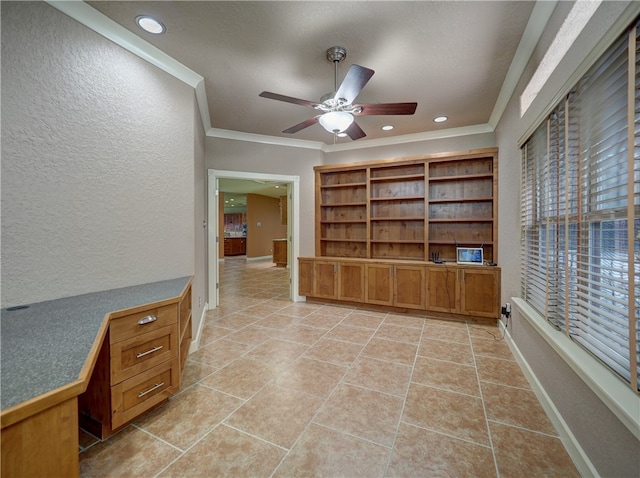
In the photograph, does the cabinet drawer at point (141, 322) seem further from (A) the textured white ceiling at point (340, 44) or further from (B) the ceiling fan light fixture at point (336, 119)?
(A) the textured white ceiling at point (340, 44)

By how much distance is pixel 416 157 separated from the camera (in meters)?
4.09

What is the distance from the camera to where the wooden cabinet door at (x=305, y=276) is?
4.55 metres

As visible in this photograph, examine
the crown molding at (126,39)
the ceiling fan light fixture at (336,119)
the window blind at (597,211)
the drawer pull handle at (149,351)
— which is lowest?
the drawer pull handle at (149,351)

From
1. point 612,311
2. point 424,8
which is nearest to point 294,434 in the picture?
point 612,311

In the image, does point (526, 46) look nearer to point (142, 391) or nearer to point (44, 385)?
point (44, 385)

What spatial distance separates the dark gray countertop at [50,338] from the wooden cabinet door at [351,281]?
2.77 meters

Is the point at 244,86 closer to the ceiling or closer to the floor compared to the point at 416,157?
closer to the ceiling

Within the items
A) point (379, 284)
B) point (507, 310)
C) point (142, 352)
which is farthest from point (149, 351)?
point (507, 310)

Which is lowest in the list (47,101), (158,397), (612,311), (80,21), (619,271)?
(158,397)

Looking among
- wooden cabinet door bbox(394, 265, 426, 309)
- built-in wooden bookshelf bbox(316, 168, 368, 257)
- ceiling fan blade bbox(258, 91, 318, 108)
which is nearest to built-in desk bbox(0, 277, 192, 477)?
ceiling fan blade bbox(258, 91, 318, 108)

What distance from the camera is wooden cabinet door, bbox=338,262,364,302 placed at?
4211mm

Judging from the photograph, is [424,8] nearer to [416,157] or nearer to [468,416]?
[416,157]

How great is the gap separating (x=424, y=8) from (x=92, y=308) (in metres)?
2.90

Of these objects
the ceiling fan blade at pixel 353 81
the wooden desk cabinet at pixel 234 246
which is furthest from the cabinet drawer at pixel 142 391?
the wooden desk cabinet at pixel 234 246
